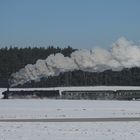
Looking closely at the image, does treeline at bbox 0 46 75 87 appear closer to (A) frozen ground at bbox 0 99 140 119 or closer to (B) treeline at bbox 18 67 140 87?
(B) treeline at bbox 18 67 140 87

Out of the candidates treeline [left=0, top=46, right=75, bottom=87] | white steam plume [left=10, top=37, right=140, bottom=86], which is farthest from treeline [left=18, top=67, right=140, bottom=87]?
treeline [left=0, top=46, right=75, bottom=87]

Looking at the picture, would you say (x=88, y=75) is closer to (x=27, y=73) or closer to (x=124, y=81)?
(x=124, y=81)

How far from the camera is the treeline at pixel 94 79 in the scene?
7819 centimetres

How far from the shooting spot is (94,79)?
264 ft

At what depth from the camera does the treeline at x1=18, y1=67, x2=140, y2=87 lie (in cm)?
7819
